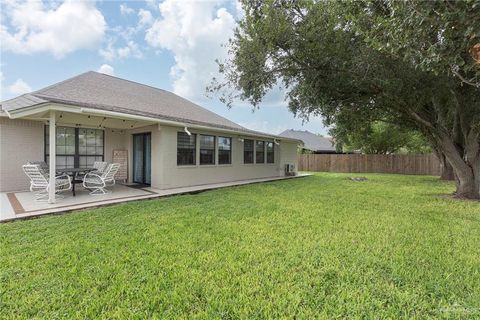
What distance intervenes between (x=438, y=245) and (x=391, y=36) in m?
3.65

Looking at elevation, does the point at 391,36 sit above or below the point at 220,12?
below

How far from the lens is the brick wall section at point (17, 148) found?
8.27 m

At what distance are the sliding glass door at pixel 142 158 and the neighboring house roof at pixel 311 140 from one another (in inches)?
923

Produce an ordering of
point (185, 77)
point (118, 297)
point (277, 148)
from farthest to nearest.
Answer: point (277, 148) → point (185, 77) → point (118, 297)

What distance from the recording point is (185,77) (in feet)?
49.8

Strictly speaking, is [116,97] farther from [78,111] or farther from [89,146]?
[78,111]

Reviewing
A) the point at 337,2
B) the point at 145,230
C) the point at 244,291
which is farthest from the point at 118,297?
the point at 337,2

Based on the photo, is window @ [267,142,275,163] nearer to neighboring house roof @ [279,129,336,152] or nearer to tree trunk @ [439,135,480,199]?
tree trunk @ [439,135,480,199]

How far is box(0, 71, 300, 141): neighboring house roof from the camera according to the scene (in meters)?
8.26

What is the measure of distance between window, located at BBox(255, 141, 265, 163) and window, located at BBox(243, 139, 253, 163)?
50 cm

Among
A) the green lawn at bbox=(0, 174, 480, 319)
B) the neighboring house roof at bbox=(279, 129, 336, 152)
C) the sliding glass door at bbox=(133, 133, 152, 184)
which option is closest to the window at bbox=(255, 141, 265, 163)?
the sliding glass door at bbox=(133, 133, 152, 184)

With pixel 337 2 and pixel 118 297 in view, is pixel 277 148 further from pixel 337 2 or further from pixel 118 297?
pixel 118 297

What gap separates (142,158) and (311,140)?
91.3 ft

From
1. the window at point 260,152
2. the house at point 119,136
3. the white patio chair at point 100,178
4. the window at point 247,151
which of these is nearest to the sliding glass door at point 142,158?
the house at point 119,136
